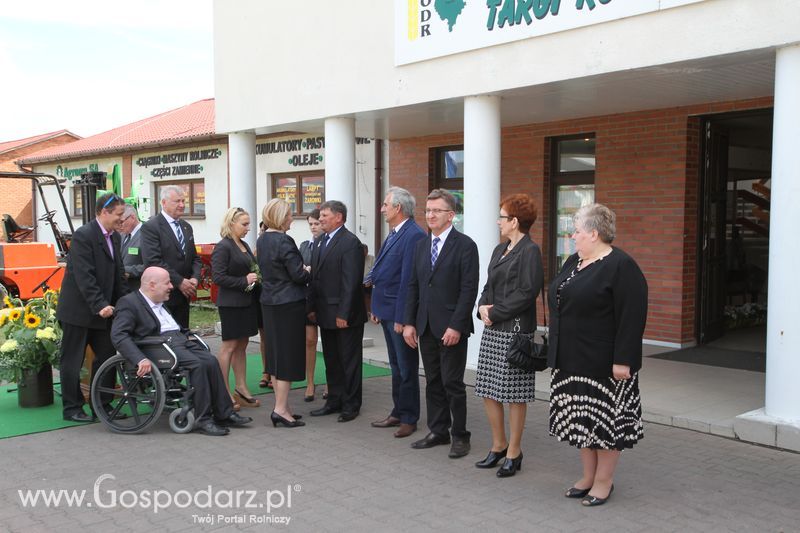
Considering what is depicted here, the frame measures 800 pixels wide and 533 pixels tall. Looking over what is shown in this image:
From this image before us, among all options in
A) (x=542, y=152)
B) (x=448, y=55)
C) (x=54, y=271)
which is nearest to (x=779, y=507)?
(x=448, y=55)

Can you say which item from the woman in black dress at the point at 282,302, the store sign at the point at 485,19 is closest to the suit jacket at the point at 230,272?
the woman in black dress at the point at 282,302

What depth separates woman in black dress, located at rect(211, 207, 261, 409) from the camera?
6.69m

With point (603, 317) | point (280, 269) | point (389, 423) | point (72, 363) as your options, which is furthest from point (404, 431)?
point (72, 363)

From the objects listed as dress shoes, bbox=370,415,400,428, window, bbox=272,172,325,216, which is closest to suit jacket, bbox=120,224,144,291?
dress shoes, bbox=370,415,400,428

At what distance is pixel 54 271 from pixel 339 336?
9.10 metres

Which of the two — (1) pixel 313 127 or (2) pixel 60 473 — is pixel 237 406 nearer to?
(2) pixel 60 473

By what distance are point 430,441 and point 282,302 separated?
1.66 metres

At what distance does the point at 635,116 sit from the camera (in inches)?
378

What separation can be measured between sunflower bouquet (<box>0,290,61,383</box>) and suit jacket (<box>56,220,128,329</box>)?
1.78 feet

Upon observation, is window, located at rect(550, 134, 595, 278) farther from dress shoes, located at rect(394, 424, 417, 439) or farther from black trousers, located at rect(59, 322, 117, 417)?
black trousers, located at rect(59, 322, 117, 417)

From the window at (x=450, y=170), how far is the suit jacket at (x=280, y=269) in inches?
244

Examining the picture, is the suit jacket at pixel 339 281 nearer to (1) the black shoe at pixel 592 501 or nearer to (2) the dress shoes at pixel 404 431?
(2) the dress shoes at pixel 404 431

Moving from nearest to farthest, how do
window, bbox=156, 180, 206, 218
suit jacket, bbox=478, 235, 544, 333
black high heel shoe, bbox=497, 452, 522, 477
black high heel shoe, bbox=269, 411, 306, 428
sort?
suit jacket, bbox=478, 235, 544, 333 → black high heel shoe, bbox=497, 452, 522, 477 → black high heel shoe, bbox=269, 411, 306, 428 → window, bbox=156, 180, 206, 218

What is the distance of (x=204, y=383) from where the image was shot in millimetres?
6004
